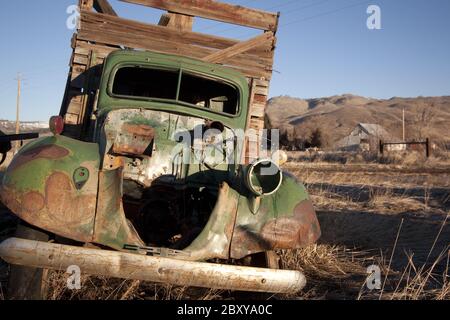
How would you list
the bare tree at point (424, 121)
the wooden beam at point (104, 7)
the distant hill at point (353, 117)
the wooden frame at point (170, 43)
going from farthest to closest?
the distant hill at point (353, 117) < the bare tree at point (424, 121) < the wooden beam at point (104, 7) < the wooden frame at point (170, 43)

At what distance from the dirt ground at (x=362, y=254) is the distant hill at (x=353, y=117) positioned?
820cm

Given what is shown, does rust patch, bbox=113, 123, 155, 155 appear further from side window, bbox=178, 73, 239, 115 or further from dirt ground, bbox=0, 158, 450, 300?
side window, bbox=178, 73, 239, 115

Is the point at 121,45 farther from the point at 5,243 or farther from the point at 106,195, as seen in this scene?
the point at 5,243

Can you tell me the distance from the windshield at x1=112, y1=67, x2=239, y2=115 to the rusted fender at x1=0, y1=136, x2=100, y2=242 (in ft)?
6.44

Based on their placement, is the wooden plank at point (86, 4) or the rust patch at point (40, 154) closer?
the rust patch at point (40, 154)

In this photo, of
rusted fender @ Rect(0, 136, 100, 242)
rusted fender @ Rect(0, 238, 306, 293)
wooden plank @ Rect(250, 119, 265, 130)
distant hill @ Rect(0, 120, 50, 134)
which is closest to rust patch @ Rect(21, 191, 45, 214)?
rusted fender @ Rect(0, 136, 100, 242)

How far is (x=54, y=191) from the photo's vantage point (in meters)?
3.03

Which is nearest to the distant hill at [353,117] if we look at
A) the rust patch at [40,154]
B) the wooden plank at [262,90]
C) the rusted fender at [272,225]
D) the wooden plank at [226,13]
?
the wooden plank at [226,13]

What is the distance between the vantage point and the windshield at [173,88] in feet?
16.6

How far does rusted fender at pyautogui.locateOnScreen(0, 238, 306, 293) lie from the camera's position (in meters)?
2.68

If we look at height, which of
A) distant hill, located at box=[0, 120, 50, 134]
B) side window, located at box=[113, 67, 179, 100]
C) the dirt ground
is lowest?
the dirt ground

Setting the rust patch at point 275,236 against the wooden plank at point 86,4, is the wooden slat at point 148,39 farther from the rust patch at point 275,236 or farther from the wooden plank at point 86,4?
the rust patch at point 275,236
